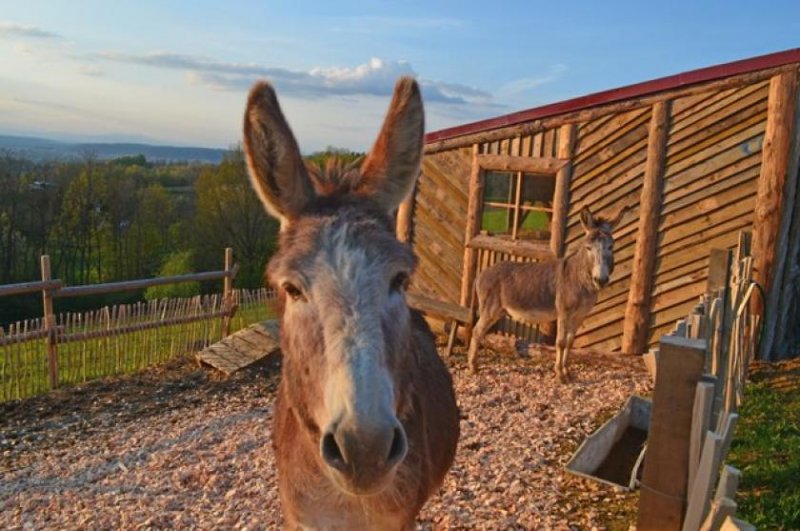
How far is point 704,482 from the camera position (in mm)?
2600

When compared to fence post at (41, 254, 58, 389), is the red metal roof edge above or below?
above

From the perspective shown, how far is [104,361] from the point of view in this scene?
1023 centimetres

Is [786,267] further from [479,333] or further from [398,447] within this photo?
[398,447]

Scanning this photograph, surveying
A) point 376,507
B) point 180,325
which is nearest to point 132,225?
point 180,325

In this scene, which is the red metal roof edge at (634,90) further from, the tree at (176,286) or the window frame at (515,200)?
the tree at (176,286)

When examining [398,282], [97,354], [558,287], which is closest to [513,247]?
[558,287]

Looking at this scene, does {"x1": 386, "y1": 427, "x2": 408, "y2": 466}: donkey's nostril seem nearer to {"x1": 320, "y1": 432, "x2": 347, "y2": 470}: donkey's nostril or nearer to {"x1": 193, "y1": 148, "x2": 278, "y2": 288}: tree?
{"x1": 320, "y1": 432, "x2": 347, "y2": 470}: donkey's nostril

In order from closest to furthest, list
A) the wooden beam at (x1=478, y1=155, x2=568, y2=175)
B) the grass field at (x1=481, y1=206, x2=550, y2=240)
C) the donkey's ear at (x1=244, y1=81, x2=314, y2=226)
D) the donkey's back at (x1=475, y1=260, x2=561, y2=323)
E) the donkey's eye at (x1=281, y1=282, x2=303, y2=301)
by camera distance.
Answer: the donkey's eye at (x1=281, y1=282, x2=303, y2=301) < the donkey's ear at (x1=244, y1=81, x2=314, y2=226) < the donkey's back at (x1=475, y1=260, x2=561, y2=323) < the wooden beam at (x1=478, y1=155, x2=568, y2=175) < the grass field at (x1=481, y1=206, x2=550, y2=240)

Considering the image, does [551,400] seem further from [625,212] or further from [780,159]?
[780,159]

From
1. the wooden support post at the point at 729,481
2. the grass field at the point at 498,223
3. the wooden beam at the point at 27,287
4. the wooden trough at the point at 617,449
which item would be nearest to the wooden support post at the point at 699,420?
the wooden support post at the point at 729,481

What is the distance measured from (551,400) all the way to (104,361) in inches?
302

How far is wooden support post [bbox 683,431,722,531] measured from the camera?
2.48m

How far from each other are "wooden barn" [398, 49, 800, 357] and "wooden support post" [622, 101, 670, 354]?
16 mm

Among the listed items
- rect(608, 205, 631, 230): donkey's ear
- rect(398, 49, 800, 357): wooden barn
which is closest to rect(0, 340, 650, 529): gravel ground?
rect(398, 49, 800, 357): wooden barn
